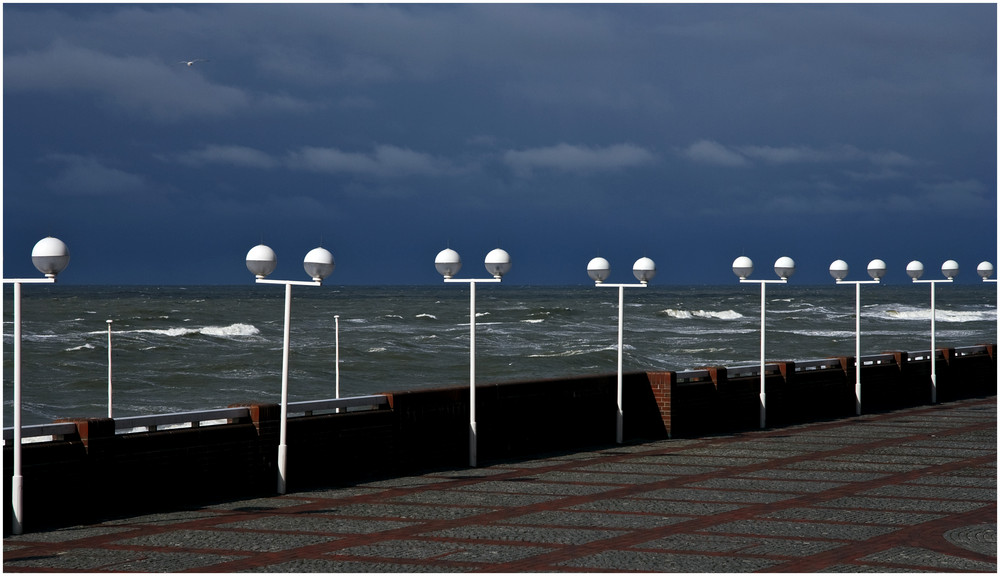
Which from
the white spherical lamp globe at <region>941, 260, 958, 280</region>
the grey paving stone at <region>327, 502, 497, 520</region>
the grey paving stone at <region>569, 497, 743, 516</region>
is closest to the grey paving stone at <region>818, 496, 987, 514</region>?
the grey paving stone at <region>569, 497, 743, 516</region>

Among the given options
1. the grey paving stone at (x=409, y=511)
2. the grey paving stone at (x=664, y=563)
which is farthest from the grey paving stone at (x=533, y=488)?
the grey paving stone at (x=664, y=563)

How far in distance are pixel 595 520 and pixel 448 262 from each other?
498 centimetres

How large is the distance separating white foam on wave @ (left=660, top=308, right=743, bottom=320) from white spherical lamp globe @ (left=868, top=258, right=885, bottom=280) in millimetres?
77565

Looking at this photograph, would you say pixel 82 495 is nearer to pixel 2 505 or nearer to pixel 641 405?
pixel 2 505

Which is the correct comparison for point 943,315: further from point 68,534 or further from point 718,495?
point 68,534

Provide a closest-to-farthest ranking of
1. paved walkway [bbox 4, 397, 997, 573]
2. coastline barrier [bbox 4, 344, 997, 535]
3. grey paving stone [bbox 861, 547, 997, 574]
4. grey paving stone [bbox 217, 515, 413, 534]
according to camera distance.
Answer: grey paving stone [bbox 861, 547, 997, 574]
paved walkway [bbox 4, 397, 997, 573]
grey paving stone [bbox 217, 515, 413, 534]
coastline barrier [bbox 4, 344, 997, 535]

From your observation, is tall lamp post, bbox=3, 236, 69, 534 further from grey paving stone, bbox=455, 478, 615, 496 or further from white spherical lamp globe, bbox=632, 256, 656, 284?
white spherical lamp globe, bbox=632, 256, 656, 284

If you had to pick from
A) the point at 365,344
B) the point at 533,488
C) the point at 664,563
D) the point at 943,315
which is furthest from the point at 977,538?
the point at 943,315

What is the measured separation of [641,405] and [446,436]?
14.1 feet

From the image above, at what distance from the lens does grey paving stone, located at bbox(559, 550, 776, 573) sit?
9.63 meters

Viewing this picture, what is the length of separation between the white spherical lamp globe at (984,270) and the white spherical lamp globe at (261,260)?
17823 mm

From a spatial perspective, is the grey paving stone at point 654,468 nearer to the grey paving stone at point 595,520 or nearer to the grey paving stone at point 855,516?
the grey paving stone at point 855,516

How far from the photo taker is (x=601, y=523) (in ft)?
38.3

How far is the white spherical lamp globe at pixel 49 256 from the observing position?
1168 centimetres
